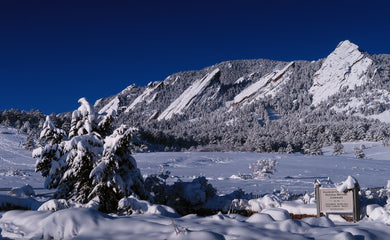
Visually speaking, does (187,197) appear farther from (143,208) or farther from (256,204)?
(143,208)

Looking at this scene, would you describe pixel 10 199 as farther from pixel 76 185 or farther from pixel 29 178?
pixel 29 178

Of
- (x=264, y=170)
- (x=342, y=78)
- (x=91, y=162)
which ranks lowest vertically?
(x=264, y=170)

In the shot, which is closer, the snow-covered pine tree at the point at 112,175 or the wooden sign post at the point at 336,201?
A: the wooden sign post at the point at 336,201

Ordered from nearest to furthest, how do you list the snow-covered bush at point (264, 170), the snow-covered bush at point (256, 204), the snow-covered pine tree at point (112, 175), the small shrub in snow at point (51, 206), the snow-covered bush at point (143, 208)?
1. the snow-covered bush at point (143, 208)
2. the small shrub in snow at point (51, 206)
3. the snow-covered pine tree at point (112, 175)
4. the snow-covered bush at point (256, 204)
5. the snow-covered bush at point (264, 170)

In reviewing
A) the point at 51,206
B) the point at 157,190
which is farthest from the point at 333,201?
the point at 51,206

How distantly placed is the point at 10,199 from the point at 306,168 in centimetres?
3132

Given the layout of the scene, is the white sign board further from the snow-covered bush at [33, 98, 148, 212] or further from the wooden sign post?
the snow-covered bush at [33, 98, 148, 212]

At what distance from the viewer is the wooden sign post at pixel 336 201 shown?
8914 millimetres

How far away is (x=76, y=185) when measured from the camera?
10.8 meters

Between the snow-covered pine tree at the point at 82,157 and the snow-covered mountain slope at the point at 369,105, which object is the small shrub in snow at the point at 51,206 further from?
the snow-covered mountain slope at the point at 369,105

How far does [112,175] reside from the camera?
32.8ft

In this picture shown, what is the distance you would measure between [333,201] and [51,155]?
932 centimetres

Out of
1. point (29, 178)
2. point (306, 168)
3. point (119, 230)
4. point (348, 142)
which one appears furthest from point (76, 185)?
point (348, 142)

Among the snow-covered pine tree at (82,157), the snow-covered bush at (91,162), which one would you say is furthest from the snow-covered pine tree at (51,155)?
the snow-covered pine tree at (82,157)
